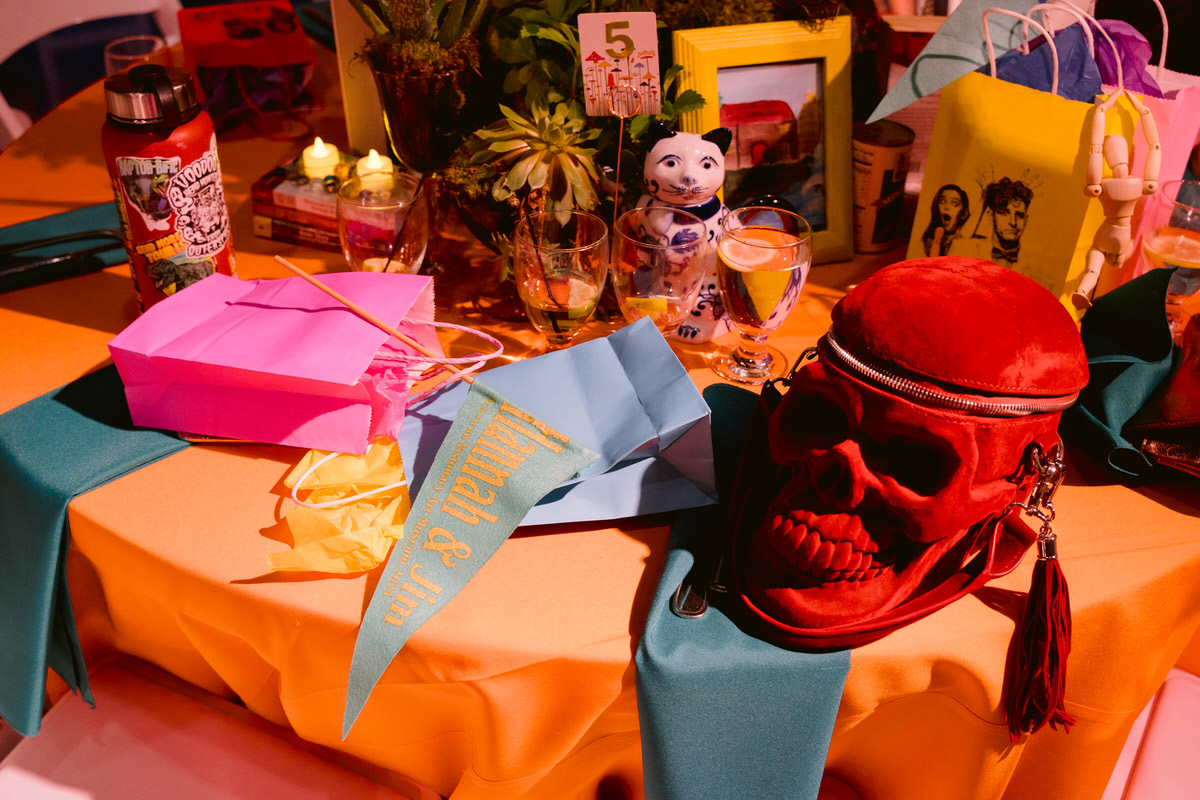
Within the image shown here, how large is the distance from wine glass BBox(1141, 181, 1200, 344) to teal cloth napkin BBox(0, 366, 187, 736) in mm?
1216

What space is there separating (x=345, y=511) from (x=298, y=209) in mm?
650

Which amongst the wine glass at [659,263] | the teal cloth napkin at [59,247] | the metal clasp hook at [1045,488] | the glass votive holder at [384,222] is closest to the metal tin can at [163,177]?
the glass votive holder at [384,222]

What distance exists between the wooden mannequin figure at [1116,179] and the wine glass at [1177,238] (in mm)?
61

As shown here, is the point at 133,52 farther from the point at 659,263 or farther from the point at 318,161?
the point at 659,263

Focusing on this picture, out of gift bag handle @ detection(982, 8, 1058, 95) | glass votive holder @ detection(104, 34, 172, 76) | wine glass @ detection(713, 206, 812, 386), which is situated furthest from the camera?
glass votive holder @ detection(104, 34, 172, 76)

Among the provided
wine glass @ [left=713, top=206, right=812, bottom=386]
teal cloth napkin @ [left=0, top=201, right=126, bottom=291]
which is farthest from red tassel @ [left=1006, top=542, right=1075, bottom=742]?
teal cloth napkin @ [left=0, top=201, right=126, bottom=291]

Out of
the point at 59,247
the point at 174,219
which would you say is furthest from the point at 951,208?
the point at 59,247

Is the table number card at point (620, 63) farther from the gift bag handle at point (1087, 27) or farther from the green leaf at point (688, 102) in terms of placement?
the gift bag handle at point (1087, 27)

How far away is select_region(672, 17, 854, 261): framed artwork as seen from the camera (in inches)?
48.6

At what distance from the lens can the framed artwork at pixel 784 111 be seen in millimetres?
1234

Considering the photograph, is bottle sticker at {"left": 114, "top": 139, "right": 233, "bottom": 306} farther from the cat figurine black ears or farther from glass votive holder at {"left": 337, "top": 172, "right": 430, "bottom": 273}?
the cat figurine black ears

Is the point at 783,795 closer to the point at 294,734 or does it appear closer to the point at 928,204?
the point at 294,734

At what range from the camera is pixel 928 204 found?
125cm

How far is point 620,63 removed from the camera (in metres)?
1.10
